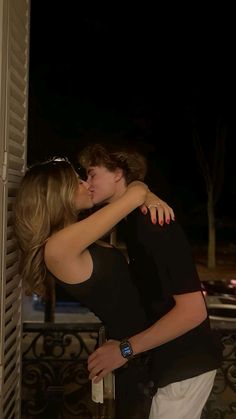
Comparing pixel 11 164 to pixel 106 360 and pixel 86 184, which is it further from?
pixel 106 360

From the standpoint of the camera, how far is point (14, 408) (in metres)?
2.02

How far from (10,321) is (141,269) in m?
0.64

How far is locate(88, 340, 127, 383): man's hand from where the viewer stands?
1539mm

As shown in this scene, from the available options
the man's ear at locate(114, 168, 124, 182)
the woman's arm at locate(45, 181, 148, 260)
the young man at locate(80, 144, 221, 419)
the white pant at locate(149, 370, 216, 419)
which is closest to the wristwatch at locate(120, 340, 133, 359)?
the young man at locate(80, 144, 221, 419)

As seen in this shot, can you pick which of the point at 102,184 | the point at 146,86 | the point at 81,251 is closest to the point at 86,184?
the point at 102,184

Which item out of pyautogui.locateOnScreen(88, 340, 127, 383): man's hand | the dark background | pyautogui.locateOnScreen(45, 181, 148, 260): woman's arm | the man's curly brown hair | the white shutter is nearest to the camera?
pyautogui.locateOnScreen(45, 181, 148, 260): woman's arm

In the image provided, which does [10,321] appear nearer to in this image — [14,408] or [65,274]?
[14,408]

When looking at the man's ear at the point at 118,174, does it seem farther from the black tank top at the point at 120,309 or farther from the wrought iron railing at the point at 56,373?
the wrought iron railing at the point at 56,373

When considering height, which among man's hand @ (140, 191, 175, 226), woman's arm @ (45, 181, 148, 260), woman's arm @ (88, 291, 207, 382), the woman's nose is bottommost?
woman's arm @ (88, 291, 207, 382)

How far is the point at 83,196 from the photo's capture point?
1.64 m

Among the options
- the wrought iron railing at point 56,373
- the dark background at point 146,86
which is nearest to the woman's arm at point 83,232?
the wrought iron railing at point 56,373

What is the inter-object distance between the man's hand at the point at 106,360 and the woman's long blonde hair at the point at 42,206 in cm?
33

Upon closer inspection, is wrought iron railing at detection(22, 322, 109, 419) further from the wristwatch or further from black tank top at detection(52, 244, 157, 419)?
the wristwatch

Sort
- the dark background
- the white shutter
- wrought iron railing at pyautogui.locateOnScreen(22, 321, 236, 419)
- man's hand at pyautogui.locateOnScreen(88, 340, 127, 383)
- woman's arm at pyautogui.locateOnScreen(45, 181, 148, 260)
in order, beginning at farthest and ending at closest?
1. the dark background
2. wrought iron railing at pyautogui.locateOnScreen(22, 321, 236, 419)
3. the white shutter
4. man's hand at pyautogui.locateOnScreen(88, 340, 127, 383)
5. woman's arm at pyautogui.locateOnScreen(45, 181, 148, 260)
